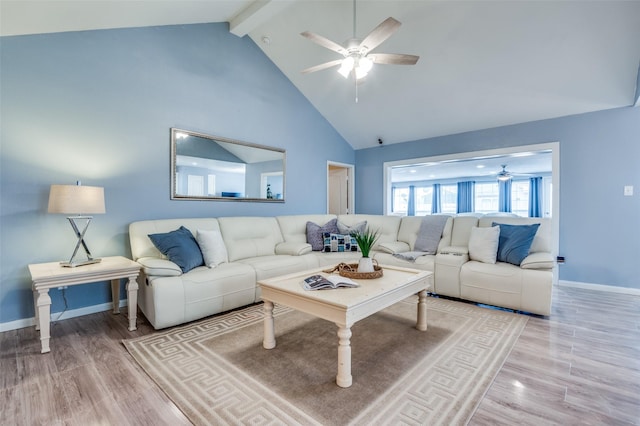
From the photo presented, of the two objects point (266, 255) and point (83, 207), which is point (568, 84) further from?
point (83, 207)

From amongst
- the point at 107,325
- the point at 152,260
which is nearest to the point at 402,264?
the point at 152,260

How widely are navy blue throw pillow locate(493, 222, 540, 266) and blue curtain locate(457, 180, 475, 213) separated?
781cm

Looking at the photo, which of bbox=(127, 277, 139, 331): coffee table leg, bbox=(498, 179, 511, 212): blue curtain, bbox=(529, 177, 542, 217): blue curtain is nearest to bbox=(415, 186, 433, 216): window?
bbox=(498, 179, 511, 212): blue curtain

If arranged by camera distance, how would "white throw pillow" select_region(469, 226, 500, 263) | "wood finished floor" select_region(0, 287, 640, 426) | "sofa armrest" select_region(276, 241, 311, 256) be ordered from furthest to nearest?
1. "sofa armrest" select_region(276, 241, 311, 256)
2. "white throw pillow" select_region(469, 226, 500, 263)
3. "wood finished floor" select_region(0, 287, 640, 426)

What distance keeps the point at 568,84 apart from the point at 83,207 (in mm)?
5566

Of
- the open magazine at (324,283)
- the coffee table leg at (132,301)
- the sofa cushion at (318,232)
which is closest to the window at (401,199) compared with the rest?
the sofa cushion at (318,232)

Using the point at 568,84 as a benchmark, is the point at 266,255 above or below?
below

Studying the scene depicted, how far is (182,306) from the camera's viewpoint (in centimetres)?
266

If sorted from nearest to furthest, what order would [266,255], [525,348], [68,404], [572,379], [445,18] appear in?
1. [68,404]
2. [572,379]
3. [525,348]
4. [445,18]
5. [266,255]

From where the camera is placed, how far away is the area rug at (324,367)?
157cm

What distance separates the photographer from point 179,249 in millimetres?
2904

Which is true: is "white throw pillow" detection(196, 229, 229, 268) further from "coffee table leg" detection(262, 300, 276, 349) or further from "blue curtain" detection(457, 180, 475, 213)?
"blue curtain" detection(457, 180, 475, 213)

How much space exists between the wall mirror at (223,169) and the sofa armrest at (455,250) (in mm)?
2667

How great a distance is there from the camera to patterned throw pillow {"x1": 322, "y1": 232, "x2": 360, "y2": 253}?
4.38 meters
